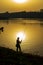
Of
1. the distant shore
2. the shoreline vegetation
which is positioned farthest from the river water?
the shoreline vegetation

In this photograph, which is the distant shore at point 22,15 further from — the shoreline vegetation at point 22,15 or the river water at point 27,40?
the river water at point 27,40

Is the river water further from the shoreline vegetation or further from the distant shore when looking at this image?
the shoreline vegetation

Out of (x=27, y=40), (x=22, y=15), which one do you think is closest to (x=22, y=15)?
(x=22, y=15)

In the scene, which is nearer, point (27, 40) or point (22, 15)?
point (27, 40)

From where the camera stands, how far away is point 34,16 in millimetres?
104625

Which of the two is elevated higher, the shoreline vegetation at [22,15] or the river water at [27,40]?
the shoreline vegetation at [22,15]

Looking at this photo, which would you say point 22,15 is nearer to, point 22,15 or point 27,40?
point 22,15

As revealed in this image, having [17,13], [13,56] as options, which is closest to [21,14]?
[17,13]

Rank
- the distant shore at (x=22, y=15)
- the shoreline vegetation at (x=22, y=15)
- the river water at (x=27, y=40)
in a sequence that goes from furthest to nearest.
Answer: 1. the shoreline vegetation at (x=22, y=15)
2. the distant shore at (x=22, y=15)
3. the river water at (x=27, y=40)

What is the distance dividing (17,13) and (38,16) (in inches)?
678

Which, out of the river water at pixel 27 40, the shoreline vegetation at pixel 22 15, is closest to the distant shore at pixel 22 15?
the shoreline vegetation at pixel 22 15

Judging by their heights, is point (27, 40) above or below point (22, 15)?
below

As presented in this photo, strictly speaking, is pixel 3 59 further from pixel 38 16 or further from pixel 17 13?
pixel 17 13

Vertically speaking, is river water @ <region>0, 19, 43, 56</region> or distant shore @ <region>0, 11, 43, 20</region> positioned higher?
distant shore @ <region>0, 11, 43, 20</region>
